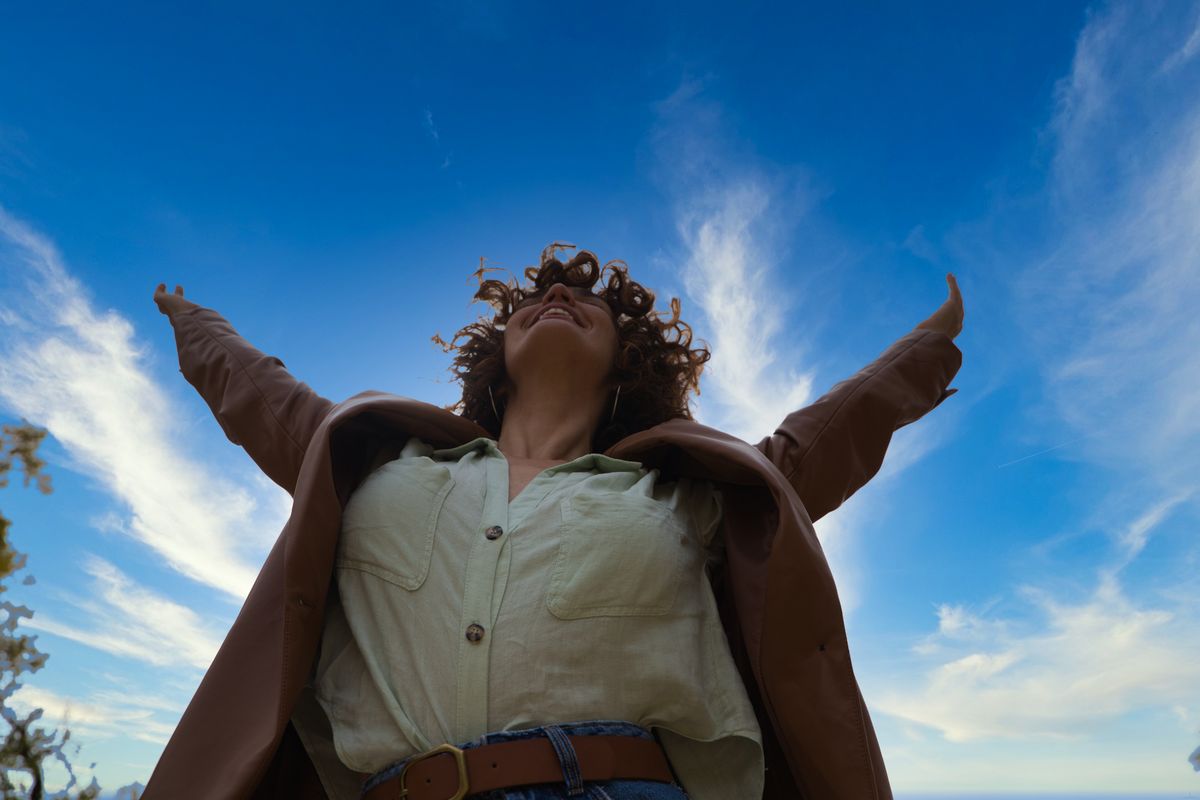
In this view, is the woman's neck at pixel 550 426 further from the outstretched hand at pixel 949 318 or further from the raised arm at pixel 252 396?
the outstretched hand at pixel 949 318

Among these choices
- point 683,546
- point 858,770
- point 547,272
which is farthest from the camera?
point 547,272

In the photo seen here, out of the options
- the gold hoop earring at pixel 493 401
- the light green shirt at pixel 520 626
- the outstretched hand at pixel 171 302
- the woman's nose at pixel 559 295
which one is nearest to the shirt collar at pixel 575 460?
the light green shirt at pixel 520 626

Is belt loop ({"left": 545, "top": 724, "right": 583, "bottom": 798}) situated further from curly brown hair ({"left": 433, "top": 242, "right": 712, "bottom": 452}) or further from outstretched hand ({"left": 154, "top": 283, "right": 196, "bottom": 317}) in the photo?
outstretched hand ({"left": 154, "top": 283, "right": 196, "bottom": 317})

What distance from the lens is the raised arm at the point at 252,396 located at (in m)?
2.70

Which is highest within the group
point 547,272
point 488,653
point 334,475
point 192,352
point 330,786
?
point 547,272

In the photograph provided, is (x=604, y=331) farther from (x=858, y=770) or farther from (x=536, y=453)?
(x=858, y=770)

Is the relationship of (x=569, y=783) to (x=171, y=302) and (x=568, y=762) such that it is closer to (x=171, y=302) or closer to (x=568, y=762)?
(x=568, y=762)

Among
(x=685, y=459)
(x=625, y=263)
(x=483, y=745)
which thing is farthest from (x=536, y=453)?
(x=483, y=745)

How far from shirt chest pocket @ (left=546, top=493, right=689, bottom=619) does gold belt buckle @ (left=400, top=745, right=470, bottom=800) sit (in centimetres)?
39

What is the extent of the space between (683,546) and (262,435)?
141 centimetres

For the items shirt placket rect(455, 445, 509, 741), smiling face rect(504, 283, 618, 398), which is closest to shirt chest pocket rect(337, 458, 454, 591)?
shirt placket rect(455, 445, 509, 741)

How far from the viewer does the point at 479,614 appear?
6.62 ft

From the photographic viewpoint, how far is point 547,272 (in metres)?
3.52

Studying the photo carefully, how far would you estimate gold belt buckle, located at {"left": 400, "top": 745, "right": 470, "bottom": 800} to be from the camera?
1.74 m
